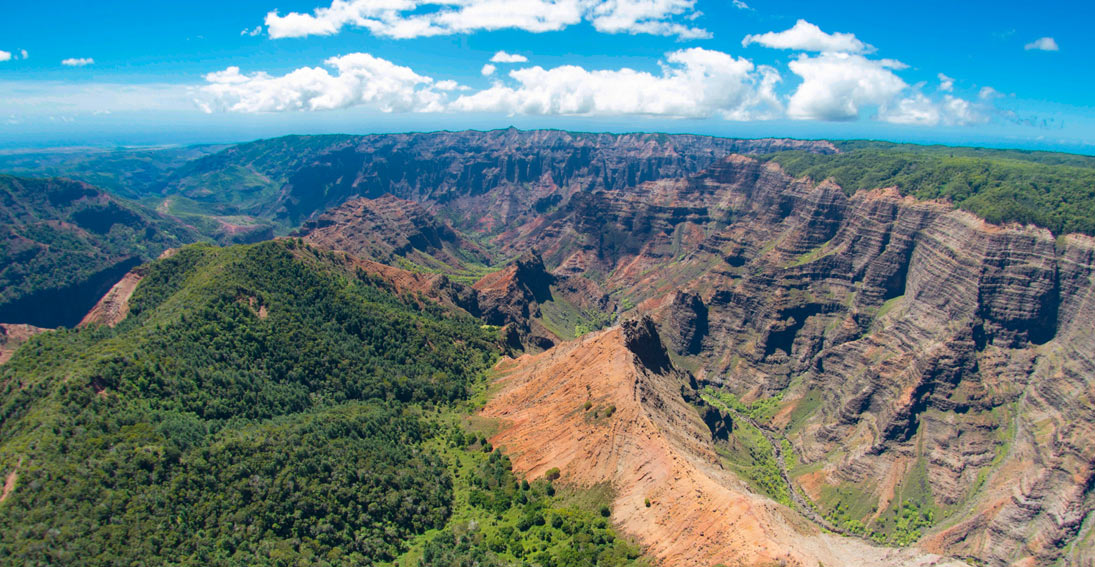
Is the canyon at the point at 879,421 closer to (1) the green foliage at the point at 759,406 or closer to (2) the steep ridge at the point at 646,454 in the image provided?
(2) the steep ridge at the point at 646,454

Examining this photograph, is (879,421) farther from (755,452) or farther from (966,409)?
(755,452)

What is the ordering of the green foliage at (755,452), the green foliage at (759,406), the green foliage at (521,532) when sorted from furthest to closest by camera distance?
the green foliage at (759,406), the green foliage at (755,452), the green foliage at (521,532)

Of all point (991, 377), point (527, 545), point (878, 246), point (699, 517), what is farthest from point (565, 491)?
point (878, 246)

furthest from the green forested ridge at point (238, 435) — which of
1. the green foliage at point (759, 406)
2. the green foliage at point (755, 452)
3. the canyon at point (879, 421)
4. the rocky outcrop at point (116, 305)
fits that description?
the green foliage at point (759, 406)

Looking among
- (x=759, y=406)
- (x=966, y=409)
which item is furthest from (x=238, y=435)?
(x=966, y=409)

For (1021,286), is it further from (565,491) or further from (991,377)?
(565,491)

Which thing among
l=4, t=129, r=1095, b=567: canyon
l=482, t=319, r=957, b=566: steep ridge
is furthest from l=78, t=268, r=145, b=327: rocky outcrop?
l=482, t=319, r=957, b=566: steep ridge
